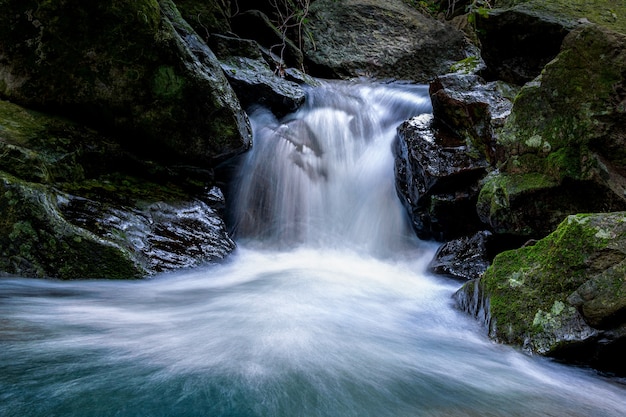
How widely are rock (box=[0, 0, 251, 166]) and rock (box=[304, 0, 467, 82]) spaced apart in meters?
6.63

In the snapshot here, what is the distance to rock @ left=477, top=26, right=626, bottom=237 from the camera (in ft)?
13.0

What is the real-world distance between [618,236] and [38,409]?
319cm

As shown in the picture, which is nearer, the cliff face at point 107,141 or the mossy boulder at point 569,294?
the mossy boulder at point 569,294

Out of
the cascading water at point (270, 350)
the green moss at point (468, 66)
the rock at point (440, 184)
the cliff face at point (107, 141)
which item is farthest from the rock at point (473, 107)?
the cliff face at point (107, 141)

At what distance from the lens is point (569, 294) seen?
8.73 ft

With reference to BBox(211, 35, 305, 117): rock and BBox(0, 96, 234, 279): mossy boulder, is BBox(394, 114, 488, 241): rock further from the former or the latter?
BBox(0, 96, 234, 279): mossy boulder

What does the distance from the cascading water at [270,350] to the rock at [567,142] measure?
3.97 feet

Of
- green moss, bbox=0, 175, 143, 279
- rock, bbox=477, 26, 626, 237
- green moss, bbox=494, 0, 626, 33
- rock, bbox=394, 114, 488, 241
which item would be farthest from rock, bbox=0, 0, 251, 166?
green moss, bbox=494, 0, 626, 33

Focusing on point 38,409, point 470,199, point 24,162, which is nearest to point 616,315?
point 38,409

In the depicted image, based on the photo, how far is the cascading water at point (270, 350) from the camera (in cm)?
181

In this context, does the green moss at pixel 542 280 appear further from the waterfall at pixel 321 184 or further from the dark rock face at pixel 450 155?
the waterfall at pixel 321 184

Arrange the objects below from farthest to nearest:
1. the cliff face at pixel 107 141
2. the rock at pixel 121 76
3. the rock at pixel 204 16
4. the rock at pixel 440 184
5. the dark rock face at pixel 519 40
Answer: the rock at pixel 204 16
the dark rock face at pixel 519 40
the rock at pixel 440 184
the rock at pixel 121 76
the cliff face at pixel 107 141

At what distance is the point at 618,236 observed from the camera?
2611 millimetres

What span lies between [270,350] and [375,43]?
11.5 metres
